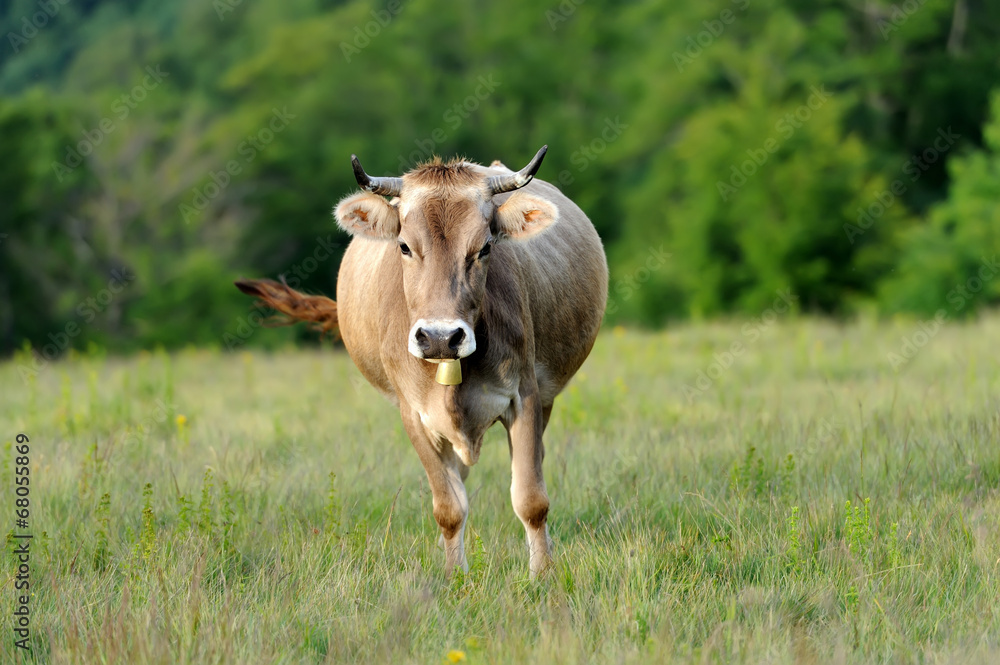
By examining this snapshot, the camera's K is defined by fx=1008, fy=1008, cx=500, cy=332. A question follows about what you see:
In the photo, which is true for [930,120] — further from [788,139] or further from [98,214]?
[98,214]

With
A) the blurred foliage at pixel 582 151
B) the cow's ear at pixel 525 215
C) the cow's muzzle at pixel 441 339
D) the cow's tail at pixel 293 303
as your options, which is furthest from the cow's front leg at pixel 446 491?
the blurred foliage at pixel 582 151

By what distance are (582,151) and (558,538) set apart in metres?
28.2

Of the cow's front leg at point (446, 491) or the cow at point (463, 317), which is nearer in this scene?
the cow at point (463, 317)

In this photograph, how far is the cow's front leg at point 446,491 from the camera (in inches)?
191

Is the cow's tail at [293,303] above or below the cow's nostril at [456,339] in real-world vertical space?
below

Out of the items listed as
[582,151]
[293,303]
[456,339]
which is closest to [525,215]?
[456,339]

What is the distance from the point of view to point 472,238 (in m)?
4.50

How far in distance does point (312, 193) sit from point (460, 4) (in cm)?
963

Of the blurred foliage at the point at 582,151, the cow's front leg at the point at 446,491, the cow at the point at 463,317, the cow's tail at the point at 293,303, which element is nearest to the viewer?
the cow at the point at 463,317

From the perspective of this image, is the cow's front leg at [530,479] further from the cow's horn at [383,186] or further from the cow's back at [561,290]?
the cow's horn at [383,186]

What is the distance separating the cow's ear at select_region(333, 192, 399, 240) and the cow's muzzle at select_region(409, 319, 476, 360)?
78 centimetres

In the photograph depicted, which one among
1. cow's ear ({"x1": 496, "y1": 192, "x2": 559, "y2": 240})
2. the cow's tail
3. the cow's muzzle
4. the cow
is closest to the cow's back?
the cow

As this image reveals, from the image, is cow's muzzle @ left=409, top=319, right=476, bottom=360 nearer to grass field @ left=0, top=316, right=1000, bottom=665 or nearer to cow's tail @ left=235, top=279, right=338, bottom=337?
grass field @ left=0, top=316, right=1000, bottom=665

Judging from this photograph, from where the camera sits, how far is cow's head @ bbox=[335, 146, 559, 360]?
13.8ft
